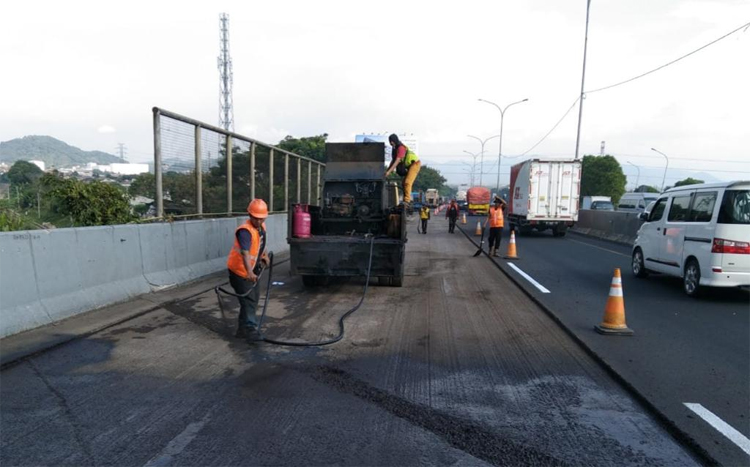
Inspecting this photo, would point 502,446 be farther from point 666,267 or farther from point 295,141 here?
point 295,141

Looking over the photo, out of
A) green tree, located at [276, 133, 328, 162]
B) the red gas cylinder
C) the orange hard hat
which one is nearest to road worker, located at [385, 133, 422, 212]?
the red gas cylinder

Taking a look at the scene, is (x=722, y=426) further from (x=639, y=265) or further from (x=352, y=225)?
(x=639, y=265)

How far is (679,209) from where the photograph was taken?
10.1m

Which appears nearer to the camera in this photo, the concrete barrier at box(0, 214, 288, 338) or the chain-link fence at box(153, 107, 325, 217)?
the concrete barrier at box(0, 214, 288, 338)

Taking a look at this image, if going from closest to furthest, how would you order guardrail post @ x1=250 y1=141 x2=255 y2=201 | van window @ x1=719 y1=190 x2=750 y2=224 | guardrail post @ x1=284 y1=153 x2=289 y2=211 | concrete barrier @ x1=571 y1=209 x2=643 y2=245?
van window @ x1=719 y1=190 x2=750 y2=224 → guardrail post @ x1=250 y1=141 x2=255 y2=201 → guardrail post @ x1=284 y1=153 x2=289 y2=211 → concrete barrier @ x1=571 y1=209 x2=643 y2=245

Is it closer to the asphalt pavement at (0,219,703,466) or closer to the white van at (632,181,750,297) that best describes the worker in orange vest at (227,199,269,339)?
the asphalt pavement at (0,219,703,466)

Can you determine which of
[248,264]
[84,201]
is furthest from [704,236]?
[84,201]

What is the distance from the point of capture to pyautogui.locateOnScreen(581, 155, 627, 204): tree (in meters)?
75.1

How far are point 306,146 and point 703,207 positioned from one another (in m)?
50.9

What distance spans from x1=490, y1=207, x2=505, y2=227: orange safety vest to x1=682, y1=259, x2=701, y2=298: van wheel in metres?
6.18

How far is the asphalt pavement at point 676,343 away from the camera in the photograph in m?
4.18

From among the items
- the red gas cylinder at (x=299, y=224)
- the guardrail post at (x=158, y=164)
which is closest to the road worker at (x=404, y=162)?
the red gas cylinder at (x=299, y=224)

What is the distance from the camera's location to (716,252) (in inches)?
337

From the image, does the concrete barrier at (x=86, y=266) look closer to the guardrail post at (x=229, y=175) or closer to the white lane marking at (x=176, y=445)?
the guardrail post at (x=229, y=175)
